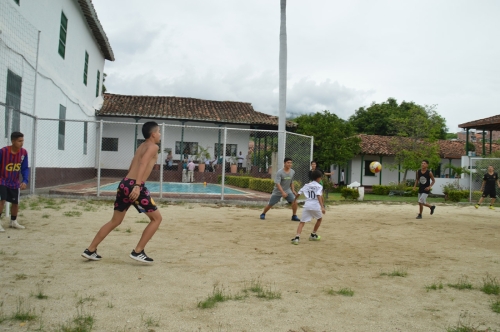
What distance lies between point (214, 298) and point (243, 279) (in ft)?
2.59

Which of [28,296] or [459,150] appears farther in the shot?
[459,150]

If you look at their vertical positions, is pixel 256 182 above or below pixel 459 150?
below

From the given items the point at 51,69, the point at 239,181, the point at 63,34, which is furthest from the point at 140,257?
the point at 239,181

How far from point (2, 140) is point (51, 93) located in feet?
16.7

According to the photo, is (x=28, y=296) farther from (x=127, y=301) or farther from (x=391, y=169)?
(x=391, y=169)

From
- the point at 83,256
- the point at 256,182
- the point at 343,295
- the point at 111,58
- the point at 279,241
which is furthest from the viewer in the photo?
the point at 111,58

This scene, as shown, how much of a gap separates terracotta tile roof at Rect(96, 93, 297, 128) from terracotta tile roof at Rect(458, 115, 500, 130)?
1091 cm

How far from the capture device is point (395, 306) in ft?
12.5

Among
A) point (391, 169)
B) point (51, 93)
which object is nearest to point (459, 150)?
point (391, 169)

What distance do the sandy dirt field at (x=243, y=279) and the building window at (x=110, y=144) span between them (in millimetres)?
20057

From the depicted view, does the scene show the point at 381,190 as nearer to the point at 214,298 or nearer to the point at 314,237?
the point at 314,237

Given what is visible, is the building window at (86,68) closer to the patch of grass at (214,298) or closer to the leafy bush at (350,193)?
the leafy bush at (350,193)

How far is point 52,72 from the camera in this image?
48.1 feet

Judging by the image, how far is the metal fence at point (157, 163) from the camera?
496 inches
